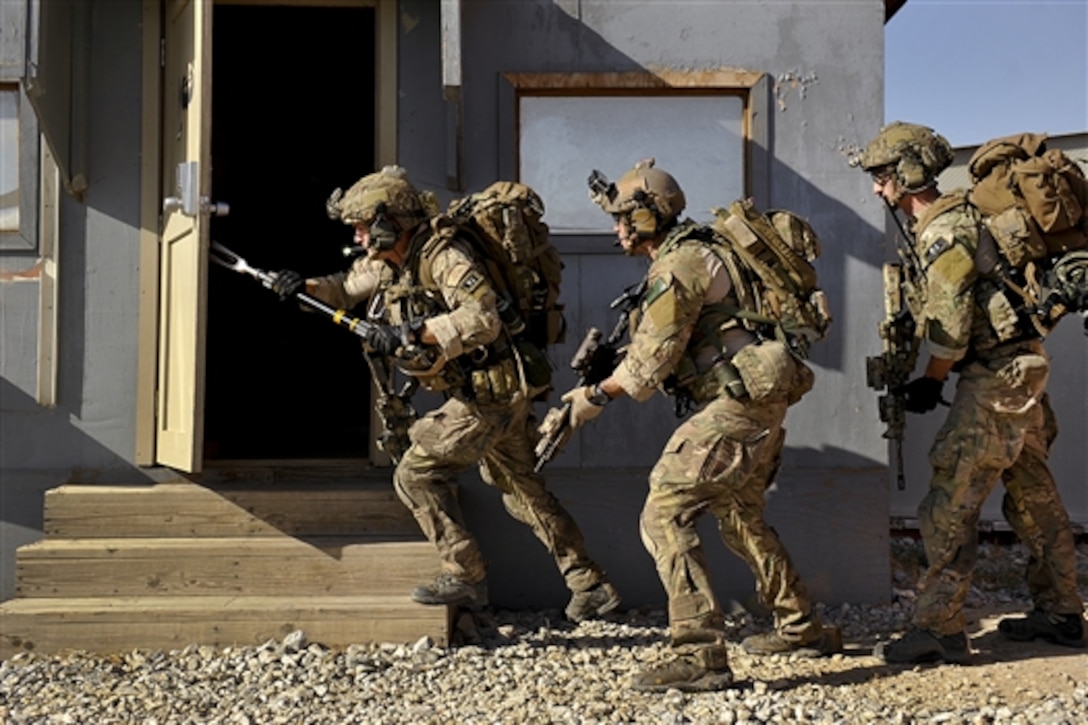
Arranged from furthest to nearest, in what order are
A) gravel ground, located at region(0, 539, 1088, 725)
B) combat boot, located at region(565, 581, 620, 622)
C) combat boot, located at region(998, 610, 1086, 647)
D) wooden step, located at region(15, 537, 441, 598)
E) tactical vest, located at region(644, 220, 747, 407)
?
combat boot, located at region(565, 581, 620, 622), wooden step, located at region(15, 537, 441, 598), combat boot, located at region(998, 610, 1086, 647), tactical vest, located at region(644, 220, 747, 407), gravel ground, located at region(0, 539, 1088, 725)

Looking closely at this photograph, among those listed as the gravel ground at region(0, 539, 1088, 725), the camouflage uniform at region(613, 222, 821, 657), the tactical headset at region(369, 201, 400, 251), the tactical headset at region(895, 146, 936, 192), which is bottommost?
the gravel ground at region(0, 539, 1088, 725)

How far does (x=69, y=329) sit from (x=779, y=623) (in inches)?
154

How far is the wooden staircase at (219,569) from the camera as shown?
489 centimetres

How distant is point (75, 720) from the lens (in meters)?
4.11

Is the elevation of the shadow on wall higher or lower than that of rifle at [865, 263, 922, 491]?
higher

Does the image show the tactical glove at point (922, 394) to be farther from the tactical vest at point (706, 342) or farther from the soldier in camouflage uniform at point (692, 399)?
the tactical vest at point (706, 342)

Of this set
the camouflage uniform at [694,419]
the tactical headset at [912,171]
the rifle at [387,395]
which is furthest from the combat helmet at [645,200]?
the rifle at [387,395]

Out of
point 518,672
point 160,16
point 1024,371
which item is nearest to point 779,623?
point 518,672

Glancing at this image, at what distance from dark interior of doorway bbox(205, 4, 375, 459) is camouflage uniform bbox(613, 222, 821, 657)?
5014 mm

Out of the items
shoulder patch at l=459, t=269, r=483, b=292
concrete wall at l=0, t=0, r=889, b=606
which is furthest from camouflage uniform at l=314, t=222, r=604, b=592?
concrete wall at l=0, t=0, r=889, b=606

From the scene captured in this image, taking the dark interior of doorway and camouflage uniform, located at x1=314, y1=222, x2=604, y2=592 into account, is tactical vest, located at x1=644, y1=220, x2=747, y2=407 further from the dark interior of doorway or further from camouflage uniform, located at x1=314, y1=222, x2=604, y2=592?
the dark interior of doorway

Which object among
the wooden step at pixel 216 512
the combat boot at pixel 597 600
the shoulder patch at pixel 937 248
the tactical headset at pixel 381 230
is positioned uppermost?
the tactical headset at pixel 381 230

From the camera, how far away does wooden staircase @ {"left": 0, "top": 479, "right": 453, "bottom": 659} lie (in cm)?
489

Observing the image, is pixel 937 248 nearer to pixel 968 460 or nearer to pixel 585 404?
pixel 968 460
